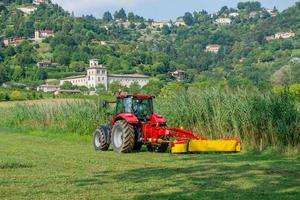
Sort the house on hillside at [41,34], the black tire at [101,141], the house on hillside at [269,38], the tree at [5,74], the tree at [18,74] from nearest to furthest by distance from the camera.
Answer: the black tire at [101,141]
the tree at [5,74]
the tree at [18,74]
the house on hillside at [269,38]
the house on hillside at [41,34]

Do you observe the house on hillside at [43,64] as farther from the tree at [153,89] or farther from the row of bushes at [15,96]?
the tree at [153,89]

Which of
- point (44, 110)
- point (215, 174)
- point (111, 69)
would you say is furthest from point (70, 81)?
point (215, 174)

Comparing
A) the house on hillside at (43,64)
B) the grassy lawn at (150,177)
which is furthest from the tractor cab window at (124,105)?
the house on hillside at (43,64)

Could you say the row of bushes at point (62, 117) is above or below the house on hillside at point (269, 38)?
below

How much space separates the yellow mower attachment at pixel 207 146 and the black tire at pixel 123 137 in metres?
1.56

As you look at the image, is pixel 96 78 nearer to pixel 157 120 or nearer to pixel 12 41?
pixel 12 41

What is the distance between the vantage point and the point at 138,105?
17516 mm

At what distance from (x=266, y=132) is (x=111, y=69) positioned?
124 meters

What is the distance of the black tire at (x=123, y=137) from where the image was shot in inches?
653

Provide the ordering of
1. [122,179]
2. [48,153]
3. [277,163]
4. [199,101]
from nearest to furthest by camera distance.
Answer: [122,179]
[277,163]
[48,153]
[199,101]

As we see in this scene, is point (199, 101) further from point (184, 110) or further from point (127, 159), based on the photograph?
point (127, 159)

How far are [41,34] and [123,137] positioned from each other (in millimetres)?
171938

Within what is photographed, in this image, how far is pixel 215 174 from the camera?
37.4 feet

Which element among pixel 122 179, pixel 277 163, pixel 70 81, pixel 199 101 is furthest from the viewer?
pixel 70 81
